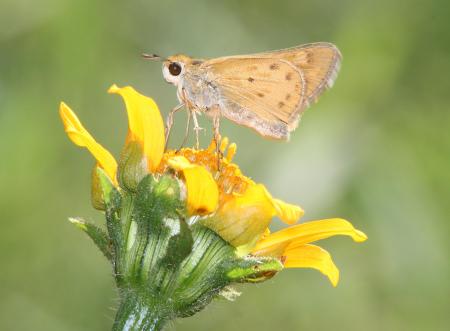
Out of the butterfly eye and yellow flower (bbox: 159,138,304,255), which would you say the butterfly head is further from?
yellow flower (bbox: 159,138,304,255)

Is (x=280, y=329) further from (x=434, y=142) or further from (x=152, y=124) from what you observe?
(x=152, y=124)

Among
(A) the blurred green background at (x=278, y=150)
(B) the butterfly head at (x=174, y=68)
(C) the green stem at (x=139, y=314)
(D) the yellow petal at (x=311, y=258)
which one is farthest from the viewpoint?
(A) the blurred green background at (x=278, y=150)

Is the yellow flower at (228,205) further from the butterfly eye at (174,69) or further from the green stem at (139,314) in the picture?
the butterfly eye at (174,69)

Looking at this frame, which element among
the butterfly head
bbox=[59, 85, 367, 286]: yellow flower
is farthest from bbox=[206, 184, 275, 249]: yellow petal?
the butterfly head

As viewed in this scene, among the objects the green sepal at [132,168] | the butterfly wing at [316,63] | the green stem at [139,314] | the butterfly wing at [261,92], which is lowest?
the green stem at [139,314]

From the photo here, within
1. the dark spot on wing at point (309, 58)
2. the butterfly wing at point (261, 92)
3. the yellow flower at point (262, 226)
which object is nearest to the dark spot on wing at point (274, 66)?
the butterfly wing at point (261, 92)

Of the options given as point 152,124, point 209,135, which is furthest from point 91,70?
point 152,124
